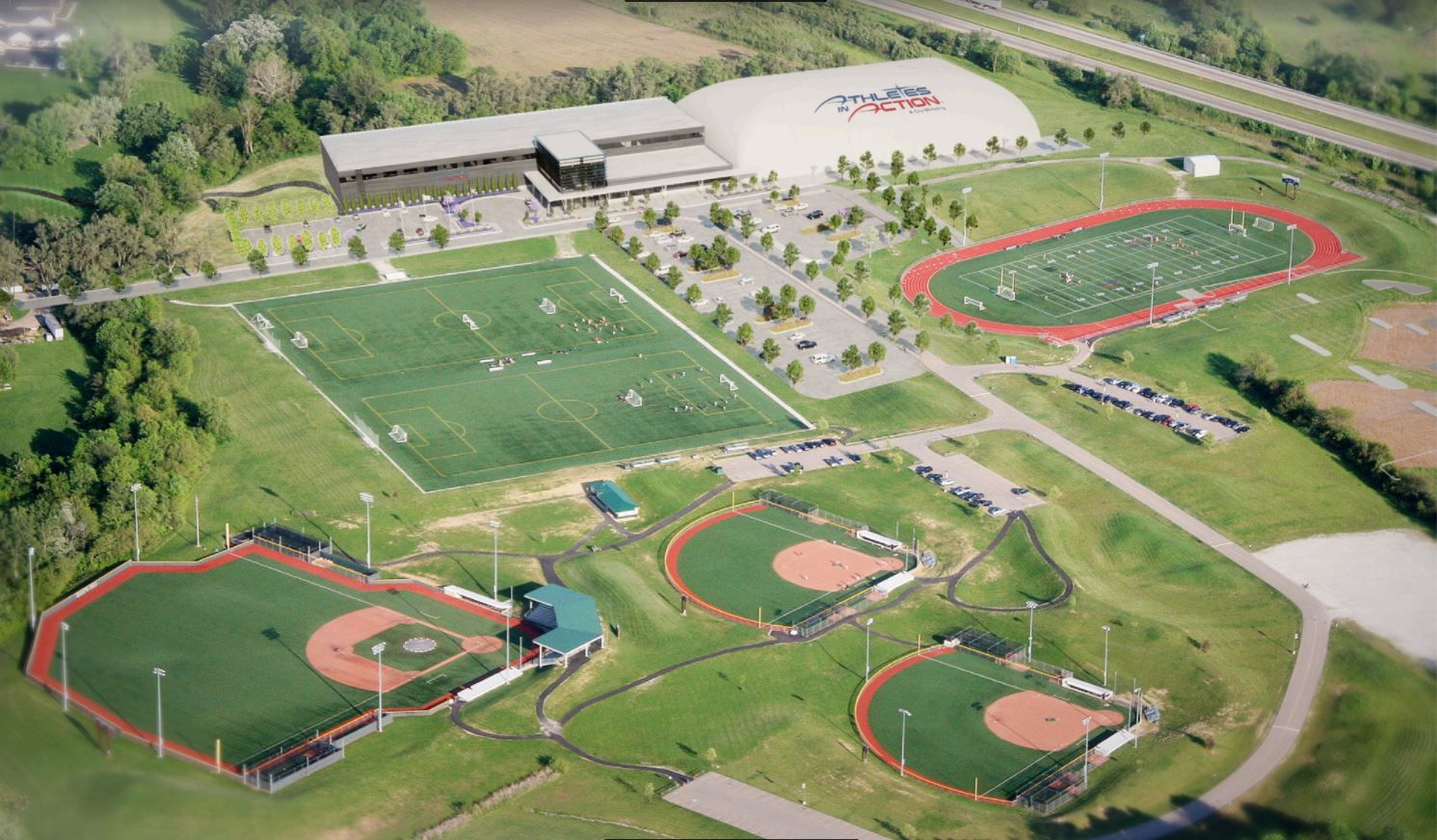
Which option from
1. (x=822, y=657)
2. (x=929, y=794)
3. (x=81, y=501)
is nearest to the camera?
(x=929, y=794)

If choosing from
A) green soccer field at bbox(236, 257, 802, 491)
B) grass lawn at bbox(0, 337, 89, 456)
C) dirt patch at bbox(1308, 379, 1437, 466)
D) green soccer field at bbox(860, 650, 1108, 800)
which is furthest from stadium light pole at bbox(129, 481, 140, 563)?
dirt patch at bbox(1308, 379, 1437, 466)

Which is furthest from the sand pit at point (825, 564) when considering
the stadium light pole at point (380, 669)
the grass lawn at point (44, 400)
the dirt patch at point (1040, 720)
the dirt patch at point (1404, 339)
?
the dirt patch at point (1404, 339)

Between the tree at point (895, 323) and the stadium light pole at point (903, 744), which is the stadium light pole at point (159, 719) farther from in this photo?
the tree at point (895, 323)

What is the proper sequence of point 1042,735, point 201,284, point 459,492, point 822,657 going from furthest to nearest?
1. point 201,284
2. point 459,492
3. point 822,657
4. point 1042,735

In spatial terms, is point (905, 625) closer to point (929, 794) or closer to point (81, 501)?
point (929, 794)

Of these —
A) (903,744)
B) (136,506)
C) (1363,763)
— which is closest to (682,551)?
(903,744)

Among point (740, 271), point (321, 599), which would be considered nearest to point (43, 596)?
point (321, 599)

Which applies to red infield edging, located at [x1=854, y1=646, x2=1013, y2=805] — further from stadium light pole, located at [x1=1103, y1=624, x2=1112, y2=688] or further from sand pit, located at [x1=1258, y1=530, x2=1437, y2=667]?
sand pit, located at [x1=1258, y1=530, x2=1437, y2=667]
